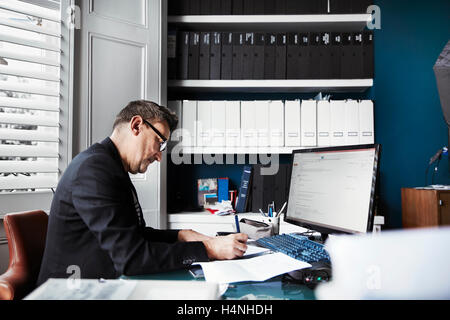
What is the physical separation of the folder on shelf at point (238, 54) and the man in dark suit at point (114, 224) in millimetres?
989

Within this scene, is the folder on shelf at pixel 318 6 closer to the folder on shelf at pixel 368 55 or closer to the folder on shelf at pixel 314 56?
the folder on shelf at pixel 314 56

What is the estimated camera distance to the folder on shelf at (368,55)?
1.92 meters

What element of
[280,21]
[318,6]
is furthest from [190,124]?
[318,6]

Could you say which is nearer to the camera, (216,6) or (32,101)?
(32,101)

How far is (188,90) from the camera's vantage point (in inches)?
85.4

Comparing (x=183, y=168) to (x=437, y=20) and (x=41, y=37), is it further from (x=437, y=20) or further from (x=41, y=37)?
(x=437, y=20)

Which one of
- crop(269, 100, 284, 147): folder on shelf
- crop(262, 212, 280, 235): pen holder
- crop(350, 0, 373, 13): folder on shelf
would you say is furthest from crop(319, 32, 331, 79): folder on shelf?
crop(262, 212, 280, 235): pen holder

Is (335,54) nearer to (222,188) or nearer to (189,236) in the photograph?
(222,188)

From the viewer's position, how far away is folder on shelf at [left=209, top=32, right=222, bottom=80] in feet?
6.43

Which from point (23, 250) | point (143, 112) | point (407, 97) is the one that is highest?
point (407, 97)

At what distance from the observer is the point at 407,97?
2.06 metres

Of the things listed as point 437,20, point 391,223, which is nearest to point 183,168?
point 391,223

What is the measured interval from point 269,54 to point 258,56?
75mm
